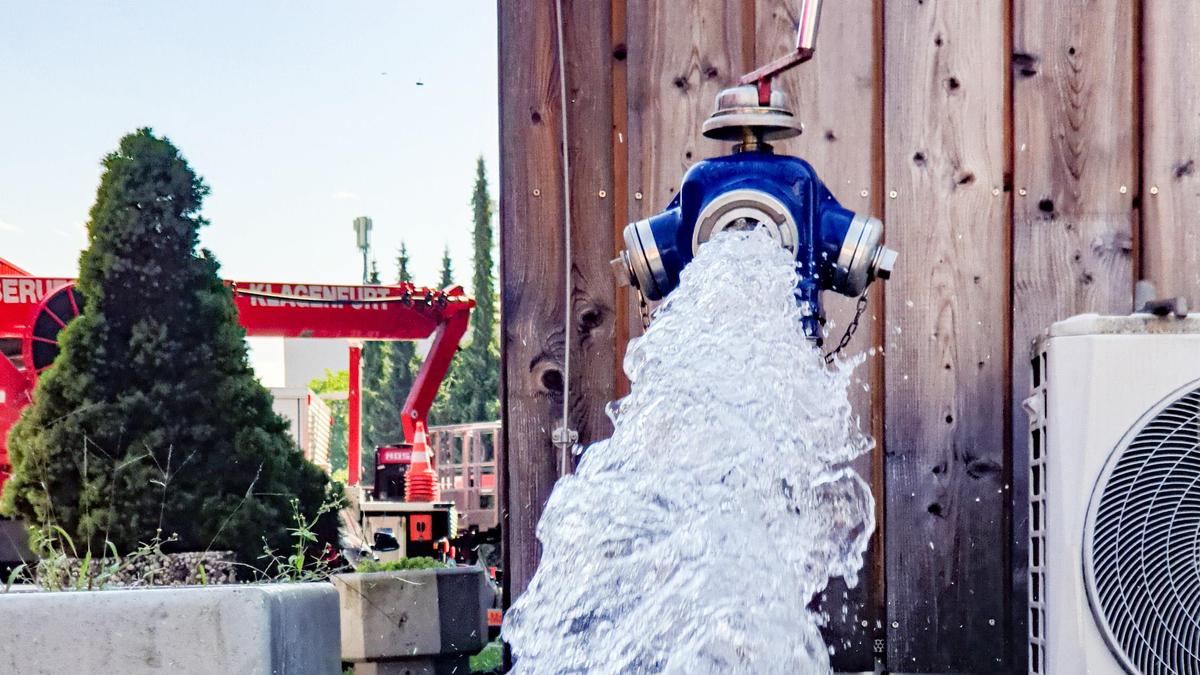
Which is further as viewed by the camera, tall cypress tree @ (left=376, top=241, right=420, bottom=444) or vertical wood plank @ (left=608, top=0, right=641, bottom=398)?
tall cypress tree @ (left=376, top=241, right=420, bottom=444)

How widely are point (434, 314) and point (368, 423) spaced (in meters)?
16.1

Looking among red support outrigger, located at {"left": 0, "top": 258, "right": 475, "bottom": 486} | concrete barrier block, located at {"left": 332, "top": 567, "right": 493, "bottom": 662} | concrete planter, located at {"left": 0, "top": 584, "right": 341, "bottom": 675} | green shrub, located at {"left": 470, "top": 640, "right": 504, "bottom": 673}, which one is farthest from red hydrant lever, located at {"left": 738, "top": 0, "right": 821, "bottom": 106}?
red support outrigger, located at {"left": 0, "top": 258, "right": 475, "bottom": 486}

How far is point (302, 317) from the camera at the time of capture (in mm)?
10633

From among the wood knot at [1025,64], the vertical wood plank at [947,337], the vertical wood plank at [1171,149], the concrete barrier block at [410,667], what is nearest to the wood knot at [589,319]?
the vertical wood plank at [947,337]

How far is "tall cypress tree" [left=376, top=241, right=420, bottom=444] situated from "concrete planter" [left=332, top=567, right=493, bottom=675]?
22660 millimetres

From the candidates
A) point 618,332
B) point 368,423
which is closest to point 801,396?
point 618,332

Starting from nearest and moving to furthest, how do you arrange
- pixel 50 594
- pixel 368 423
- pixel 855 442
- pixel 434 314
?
pixel 50 594 → pixel 855 442 → pixel 434 314 → pixel 368 423

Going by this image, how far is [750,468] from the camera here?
6.42 feet

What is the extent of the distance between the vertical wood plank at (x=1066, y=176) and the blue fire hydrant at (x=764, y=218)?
558mm

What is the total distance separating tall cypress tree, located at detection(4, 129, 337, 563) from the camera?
5461mm

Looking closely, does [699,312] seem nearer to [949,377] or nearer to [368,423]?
[949,377]

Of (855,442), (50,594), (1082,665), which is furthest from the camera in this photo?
(855,442)

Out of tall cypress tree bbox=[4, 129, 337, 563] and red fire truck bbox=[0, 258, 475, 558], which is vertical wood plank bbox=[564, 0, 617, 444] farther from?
red fire truck bbox=[0, 258, 475, 558]

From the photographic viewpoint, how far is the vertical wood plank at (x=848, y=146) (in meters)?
2.57
